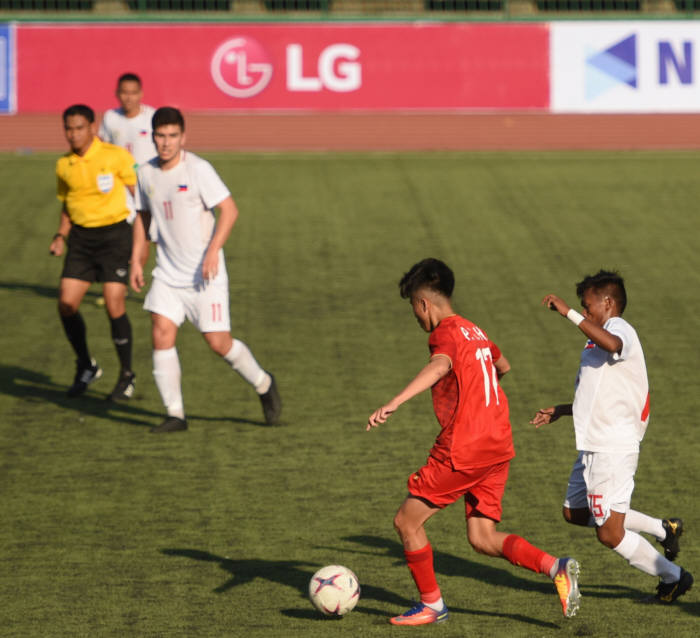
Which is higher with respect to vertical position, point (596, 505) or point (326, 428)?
point (326, 428)

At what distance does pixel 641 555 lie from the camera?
19.1ft

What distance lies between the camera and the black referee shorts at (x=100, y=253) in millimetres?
9938

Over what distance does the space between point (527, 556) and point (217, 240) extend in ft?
12.4

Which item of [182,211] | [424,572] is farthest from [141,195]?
[424,572]

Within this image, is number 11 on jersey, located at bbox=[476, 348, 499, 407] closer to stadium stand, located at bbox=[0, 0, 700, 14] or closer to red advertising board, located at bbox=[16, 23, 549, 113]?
red advertising board, located at bbox=[16, 23, 549, 113]

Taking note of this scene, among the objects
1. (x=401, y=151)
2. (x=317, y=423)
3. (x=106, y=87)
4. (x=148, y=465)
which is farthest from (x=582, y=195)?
(x=148, y=465)

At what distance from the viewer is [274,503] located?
303 inches

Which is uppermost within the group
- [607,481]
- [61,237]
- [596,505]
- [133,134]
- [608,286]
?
[133,134]

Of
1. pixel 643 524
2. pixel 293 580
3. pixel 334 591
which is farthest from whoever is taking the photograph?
pixel 293 580

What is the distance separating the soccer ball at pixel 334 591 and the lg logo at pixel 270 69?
48.5 feet

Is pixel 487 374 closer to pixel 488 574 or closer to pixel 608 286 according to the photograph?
pixel 608 286

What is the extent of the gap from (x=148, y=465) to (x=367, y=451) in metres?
1.45

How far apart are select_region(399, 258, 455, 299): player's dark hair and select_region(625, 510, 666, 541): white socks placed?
139cm

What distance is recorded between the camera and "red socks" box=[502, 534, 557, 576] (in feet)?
18.6
